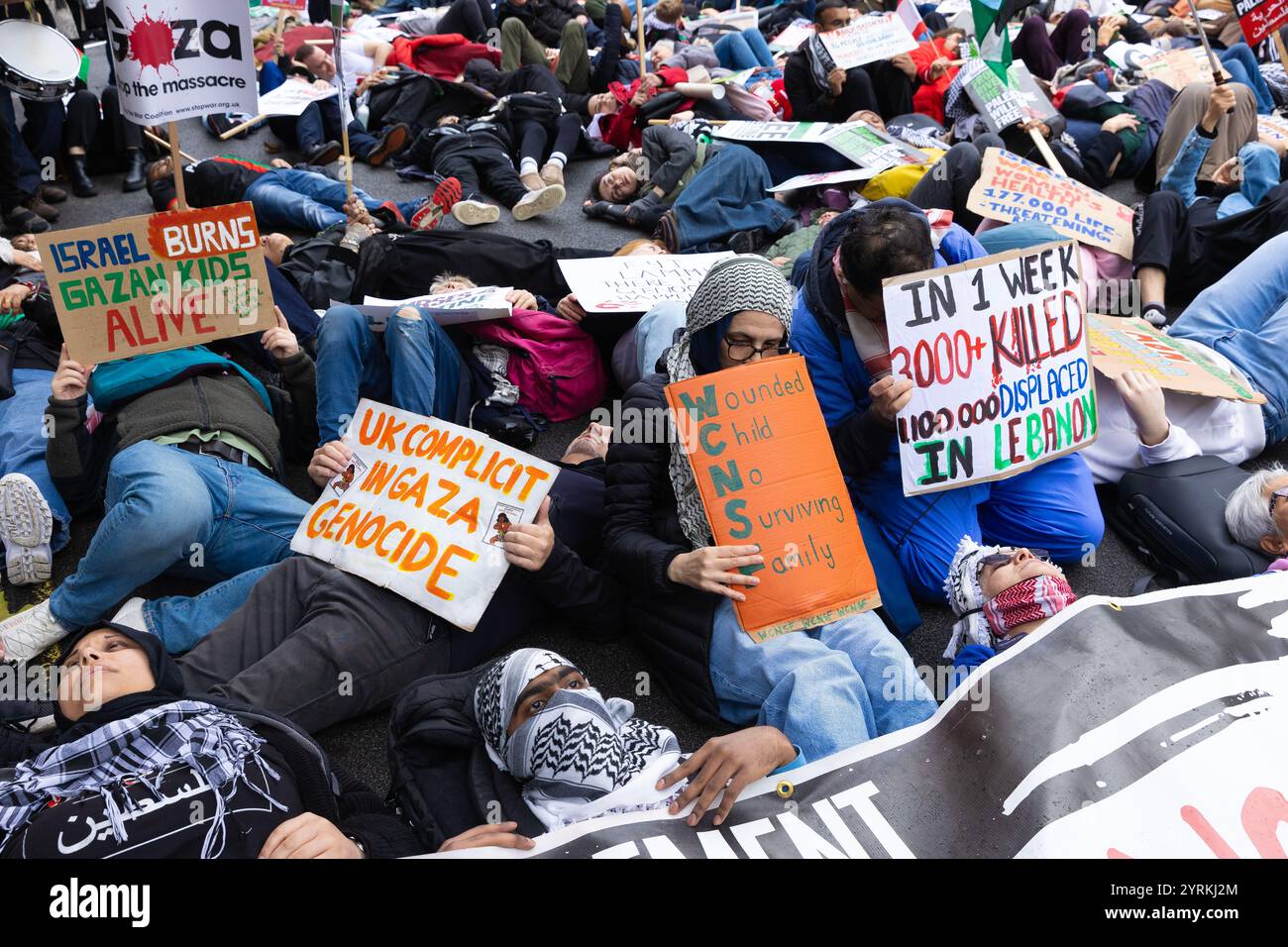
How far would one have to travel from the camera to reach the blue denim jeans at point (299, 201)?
5.81m

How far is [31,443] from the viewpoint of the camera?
3.44 m

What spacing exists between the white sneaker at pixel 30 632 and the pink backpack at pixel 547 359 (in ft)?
5.79

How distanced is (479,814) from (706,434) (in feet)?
3.43

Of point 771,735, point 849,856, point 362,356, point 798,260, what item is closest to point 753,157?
point 798,260

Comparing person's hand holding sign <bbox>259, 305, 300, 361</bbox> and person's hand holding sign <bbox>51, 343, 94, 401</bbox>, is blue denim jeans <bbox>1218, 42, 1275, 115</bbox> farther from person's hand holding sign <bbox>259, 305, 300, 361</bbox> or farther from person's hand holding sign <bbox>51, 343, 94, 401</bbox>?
person's hand holding sign <bbox>51, 343, 94, 401</bbox>

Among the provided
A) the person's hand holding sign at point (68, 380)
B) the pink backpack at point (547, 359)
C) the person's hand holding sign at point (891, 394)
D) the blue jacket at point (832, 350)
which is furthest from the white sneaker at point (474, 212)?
the person's hand holding sign at point (891, 394)

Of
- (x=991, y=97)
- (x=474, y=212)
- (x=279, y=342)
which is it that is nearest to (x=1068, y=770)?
(x=279, y=342)

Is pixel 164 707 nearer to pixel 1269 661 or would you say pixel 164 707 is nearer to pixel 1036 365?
pixel 1269 661

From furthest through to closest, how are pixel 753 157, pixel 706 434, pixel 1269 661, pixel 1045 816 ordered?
pixel 753 157 < pixel 706 434 < pixel 1269 661 < pixel 1045 816

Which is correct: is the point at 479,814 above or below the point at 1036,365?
below

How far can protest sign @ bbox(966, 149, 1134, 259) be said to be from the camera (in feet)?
14.8

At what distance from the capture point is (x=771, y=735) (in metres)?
2.01

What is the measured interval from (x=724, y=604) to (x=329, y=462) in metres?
1.27

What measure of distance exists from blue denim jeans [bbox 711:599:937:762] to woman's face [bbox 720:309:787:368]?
67 cm
